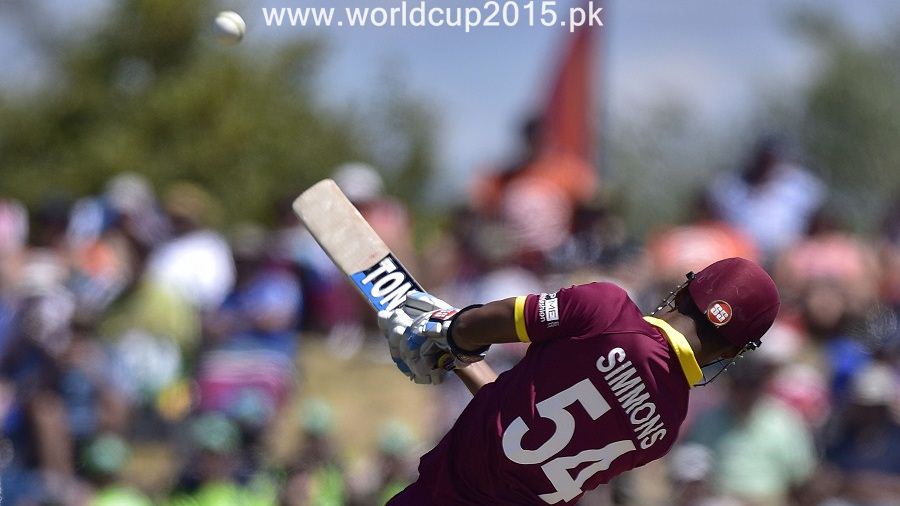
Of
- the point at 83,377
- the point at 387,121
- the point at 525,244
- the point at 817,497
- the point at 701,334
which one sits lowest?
the point at 817,497

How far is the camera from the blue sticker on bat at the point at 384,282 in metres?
5.65

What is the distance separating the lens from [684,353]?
15.7 feet

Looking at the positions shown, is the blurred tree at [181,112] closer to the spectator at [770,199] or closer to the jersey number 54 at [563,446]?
the spectator at [770,199]

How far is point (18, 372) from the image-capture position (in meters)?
9.43

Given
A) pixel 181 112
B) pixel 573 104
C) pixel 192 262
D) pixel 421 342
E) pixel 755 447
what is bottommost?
pixel 755 447

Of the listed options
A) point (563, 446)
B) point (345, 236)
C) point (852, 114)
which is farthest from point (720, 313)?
point (852, 114)

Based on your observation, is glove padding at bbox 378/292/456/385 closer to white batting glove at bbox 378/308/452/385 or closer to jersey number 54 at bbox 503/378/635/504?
white batting glove at bbox 378/308/452/385

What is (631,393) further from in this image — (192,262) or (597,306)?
(192,262)

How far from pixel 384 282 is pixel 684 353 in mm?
1390

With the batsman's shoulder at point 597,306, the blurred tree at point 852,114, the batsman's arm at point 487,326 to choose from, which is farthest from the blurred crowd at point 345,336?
the blurred tree at point 852,114

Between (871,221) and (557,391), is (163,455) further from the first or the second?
(871,221)

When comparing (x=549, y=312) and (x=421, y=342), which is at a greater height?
(x=421, y=342)

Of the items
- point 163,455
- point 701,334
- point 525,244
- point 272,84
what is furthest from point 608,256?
point 272,84

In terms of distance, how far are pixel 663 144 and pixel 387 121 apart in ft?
13.1
